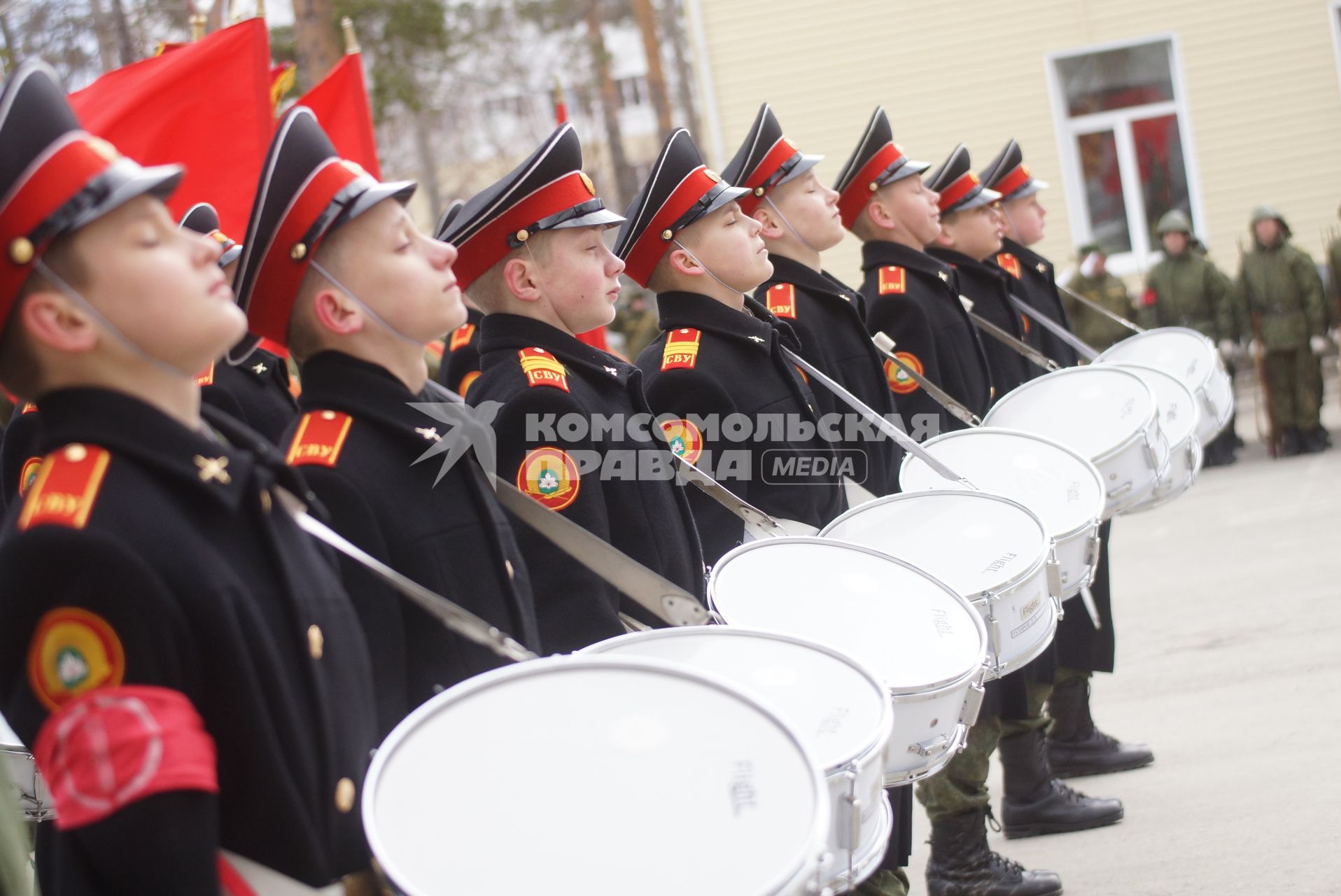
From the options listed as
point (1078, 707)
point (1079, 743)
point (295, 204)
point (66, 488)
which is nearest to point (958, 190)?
point (1078, 707)

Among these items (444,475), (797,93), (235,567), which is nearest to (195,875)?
(235,567)

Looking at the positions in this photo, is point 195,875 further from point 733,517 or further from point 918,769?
point 733,517

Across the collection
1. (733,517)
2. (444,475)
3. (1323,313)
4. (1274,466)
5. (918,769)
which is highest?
(444,475)

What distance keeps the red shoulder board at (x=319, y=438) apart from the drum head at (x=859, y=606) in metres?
0.78

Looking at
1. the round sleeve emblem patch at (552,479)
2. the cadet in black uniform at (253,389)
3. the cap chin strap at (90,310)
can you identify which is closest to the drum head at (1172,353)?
the cadet in black uniform at (253,389)

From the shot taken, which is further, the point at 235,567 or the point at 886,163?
the point at 886,163

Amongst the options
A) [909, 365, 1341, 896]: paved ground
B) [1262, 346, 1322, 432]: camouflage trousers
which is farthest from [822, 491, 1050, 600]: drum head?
[1262, 346, 1322, 432]: camouflage trousers

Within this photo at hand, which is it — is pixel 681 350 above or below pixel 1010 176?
below

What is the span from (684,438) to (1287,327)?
10106 mm

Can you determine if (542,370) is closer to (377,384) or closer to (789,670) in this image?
(377,384)

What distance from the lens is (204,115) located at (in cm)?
753

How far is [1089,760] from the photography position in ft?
19.4

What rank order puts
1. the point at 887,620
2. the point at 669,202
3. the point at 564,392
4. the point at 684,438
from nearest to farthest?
the point at 887,620, the point at 564,392, the point at 684,438, the point at 669,202

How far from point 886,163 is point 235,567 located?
4225mm
